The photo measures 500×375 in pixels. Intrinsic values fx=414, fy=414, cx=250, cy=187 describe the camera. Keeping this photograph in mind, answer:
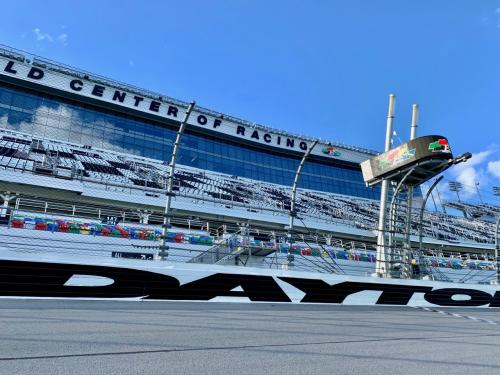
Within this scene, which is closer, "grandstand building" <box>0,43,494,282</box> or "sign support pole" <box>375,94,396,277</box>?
"sign support pole" <box>375,94,396,277</box>

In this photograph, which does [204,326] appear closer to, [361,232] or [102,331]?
[102,331]

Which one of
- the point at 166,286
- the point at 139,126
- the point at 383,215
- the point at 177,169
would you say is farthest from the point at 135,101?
the point at 166,286

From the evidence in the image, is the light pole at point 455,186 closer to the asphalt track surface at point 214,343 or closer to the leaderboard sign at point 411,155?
the leaderboard sign at point 411,155

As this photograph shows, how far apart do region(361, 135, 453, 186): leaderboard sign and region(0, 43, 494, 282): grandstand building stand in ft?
27.6

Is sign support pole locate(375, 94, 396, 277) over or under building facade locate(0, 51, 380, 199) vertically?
under

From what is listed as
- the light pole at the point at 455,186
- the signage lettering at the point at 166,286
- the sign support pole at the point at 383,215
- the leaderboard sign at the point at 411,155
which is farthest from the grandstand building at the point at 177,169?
the light pole at the point at 455,186

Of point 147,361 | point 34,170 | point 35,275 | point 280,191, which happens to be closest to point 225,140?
point 280,191

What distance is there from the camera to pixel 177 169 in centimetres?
3578

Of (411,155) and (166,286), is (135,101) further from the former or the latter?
(166,286)

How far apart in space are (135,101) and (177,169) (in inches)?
318

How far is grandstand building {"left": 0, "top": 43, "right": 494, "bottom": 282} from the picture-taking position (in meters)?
22.3

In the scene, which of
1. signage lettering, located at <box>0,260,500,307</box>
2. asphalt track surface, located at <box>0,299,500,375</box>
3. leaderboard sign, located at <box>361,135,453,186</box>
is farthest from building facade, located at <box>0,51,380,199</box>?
asphalt track surface, located at <box>0,299,500,375</box>

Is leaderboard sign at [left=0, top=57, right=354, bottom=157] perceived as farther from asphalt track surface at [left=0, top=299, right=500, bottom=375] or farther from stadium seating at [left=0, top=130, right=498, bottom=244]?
asphalt track surface at [left=0, top=299, right=500, bottom=375]

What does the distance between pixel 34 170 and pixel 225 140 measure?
23219 millimetres
